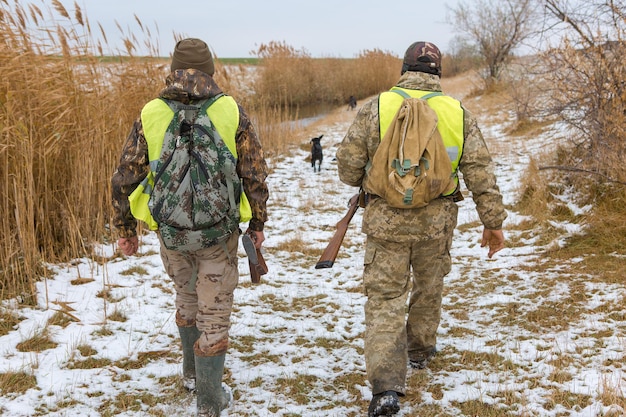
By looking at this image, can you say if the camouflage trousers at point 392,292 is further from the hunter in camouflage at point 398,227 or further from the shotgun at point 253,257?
the shotgun at point 253,257

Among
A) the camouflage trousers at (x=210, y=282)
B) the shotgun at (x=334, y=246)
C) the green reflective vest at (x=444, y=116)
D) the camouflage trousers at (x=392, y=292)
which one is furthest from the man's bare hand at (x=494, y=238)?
the camouflage trousers at (x=210, y=282)

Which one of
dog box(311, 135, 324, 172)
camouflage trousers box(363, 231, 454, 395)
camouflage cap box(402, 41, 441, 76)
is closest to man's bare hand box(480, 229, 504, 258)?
camouflage trousers box(363, 231, 454, 395)

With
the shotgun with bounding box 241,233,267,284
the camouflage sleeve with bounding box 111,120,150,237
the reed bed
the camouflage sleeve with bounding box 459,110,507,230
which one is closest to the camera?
the camouflage sleeve with bounding box 111,120,150,237

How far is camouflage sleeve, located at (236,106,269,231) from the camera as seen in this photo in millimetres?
2250

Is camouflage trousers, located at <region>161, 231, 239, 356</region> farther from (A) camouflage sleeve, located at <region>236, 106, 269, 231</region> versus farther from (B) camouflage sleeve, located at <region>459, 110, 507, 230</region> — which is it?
(B) camouflage sleeve, located at <region>459, 110, 507, 230</region>

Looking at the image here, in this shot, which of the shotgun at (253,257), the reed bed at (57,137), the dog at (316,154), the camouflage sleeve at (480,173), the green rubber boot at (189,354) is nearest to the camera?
the shotgun at (253,257)

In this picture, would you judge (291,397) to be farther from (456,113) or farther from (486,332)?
(456,113)

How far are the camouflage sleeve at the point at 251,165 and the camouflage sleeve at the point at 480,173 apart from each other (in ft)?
3.21

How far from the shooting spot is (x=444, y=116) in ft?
7.91

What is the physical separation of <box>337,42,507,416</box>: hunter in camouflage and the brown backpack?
12 centimetres

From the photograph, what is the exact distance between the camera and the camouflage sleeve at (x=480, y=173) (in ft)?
8.06

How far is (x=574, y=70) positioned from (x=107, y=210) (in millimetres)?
4816

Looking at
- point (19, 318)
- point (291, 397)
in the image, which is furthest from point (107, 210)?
point (291, 397)

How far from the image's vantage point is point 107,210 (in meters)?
5.04
